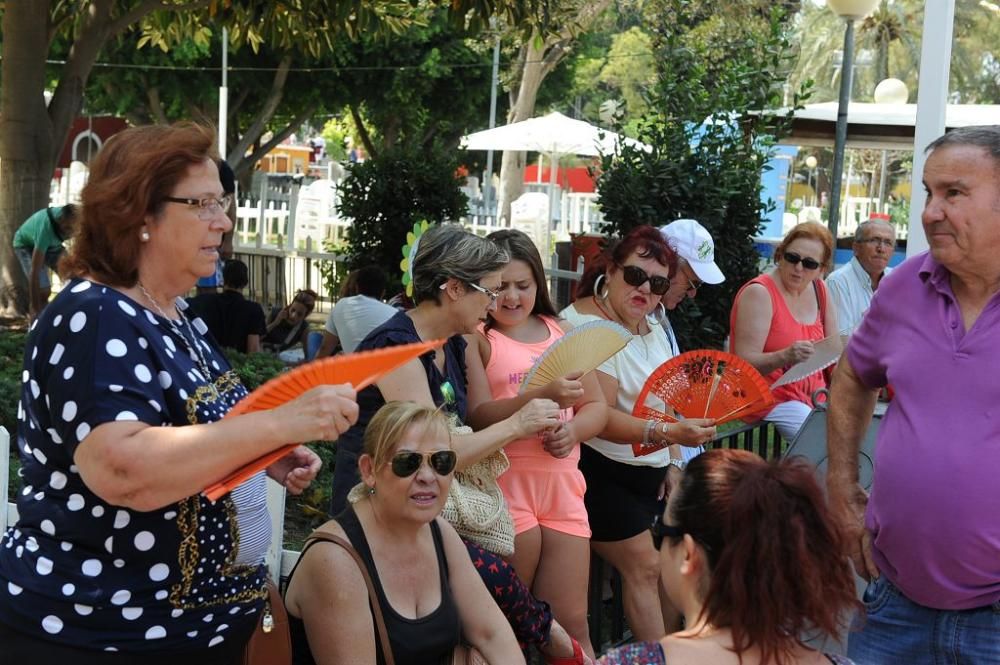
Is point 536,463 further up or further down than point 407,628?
further up

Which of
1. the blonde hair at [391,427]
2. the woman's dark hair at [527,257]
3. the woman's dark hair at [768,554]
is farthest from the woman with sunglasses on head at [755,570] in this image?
the woman's dark hair at [527,257]

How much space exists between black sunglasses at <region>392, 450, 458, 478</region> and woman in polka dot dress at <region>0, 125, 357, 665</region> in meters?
0.85

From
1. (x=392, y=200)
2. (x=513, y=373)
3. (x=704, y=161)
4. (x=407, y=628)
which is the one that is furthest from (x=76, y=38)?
(x=407, y=628)

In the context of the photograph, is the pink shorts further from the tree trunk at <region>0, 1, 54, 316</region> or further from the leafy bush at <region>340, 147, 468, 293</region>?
the tree trunk at <region>0, 1, 54, 316</region>

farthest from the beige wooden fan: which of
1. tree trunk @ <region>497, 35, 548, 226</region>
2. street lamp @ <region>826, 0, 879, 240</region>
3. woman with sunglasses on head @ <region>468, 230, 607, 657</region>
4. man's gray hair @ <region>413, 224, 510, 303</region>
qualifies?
tree trunk @ <region>497, 35, 548, 226</region>

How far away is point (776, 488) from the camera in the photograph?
7.42ft

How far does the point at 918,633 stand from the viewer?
9.75ft

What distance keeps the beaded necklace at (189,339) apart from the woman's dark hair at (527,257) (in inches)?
75.0

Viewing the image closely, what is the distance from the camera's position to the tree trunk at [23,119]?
37.5 ft

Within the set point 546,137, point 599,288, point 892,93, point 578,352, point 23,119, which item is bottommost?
point 578,352

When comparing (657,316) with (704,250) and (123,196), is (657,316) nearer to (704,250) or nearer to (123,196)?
(704,250)

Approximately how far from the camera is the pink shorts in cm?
421

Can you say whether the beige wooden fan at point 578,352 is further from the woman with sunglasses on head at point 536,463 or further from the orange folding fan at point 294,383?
the orange folding fan at point 294,383

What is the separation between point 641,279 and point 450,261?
1184 millimetres
